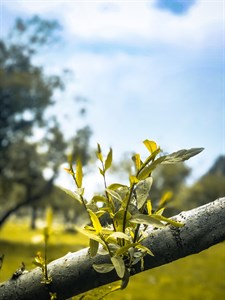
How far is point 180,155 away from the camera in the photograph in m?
0.82

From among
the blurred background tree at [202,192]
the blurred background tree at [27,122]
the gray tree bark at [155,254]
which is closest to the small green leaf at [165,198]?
the gray tree bark at [155,254]

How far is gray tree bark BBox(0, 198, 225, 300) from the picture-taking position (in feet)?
2.79

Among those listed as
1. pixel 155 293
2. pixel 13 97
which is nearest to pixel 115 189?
pixel 155 293

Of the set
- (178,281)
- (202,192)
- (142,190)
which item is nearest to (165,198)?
(142,190)

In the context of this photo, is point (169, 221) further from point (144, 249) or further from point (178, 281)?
point (178, 281)

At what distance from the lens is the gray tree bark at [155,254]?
851mm

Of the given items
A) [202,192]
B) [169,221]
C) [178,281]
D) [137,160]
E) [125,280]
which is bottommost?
[202,192]

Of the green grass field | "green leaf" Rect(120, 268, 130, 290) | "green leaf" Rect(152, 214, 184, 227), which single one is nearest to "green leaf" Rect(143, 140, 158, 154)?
"green leaf" Rect(152, 214, 184, 227)

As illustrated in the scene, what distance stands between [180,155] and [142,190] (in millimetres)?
102

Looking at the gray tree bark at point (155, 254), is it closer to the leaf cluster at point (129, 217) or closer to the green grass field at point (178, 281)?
the leaf cluster at point (129, 217)

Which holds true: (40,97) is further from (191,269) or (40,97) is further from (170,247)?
(170,247)

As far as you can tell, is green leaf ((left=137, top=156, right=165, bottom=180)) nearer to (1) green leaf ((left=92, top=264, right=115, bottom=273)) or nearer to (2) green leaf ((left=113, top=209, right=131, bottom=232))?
(2) green leaf ((left=113, top=209, right=131, bottom=232))

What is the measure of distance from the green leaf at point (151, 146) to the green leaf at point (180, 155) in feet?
0.10

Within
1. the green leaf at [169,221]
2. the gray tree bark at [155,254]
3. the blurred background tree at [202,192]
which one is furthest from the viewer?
the blurred background tree at [202,192]
